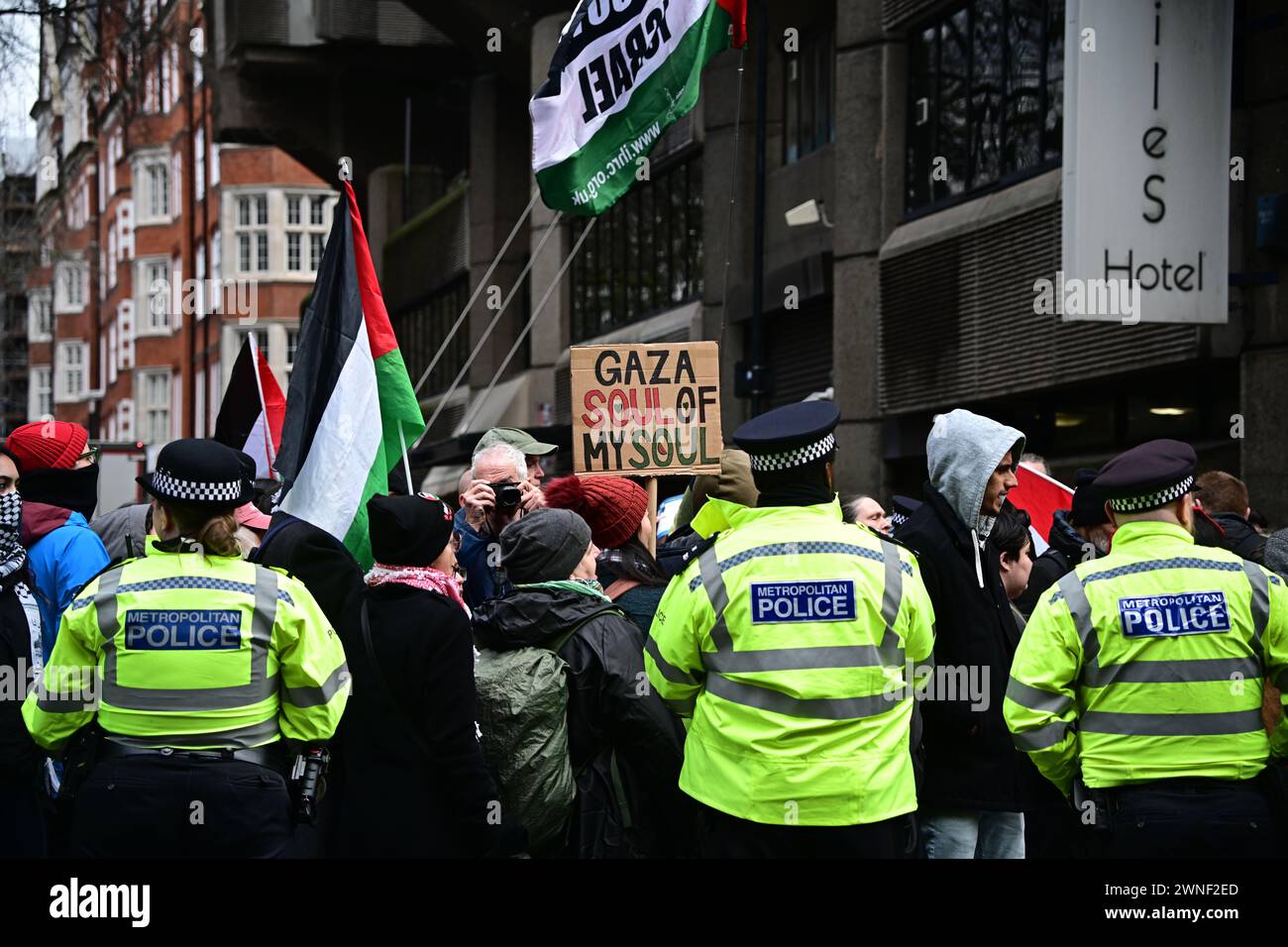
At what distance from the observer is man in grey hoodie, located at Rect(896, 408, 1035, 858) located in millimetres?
5852

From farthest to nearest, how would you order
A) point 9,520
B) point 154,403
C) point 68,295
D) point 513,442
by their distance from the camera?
1. point 68,295
2. point 154,403
3. point 513,442
4. point 9,520

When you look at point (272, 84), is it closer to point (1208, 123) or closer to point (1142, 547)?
point (1208, 123)

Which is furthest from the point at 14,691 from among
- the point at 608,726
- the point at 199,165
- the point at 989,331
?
the point at 199,165

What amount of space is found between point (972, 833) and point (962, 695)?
0.48 metres

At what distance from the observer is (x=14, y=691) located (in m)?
6.28

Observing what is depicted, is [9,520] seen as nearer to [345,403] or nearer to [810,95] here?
[345,403]

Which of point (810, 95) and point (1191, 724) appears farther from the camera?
point (810, 95)

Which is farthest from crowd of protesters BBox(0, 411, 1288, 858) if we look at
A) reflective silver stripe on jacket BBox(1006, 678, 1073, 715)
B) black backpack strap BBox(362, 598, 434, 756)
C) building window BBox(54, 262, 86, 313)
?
building window BBox(54, 262, 86, 313)

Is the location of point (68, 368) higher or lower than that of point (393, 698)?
higher

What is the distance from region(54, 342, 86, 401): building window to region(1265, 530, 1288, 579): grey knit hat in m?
87.5

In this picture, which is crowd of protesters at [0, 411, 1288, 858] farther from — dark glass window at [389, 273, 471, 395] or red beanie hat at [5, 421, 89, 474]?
dark glass window at [389, 273, 471, 395]

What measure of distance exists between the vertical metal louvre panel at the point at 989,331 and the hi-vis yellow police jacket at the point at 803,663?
7745 mm

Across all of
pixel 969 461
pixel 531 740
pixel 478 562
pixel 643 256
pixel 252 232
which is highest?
pixel 252 232
